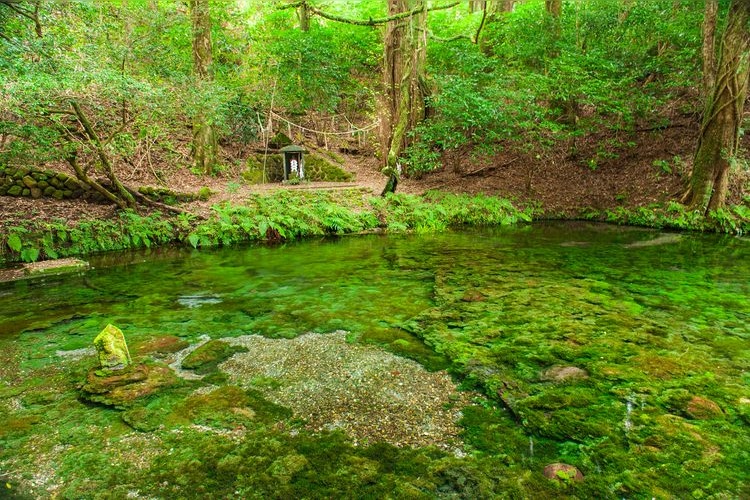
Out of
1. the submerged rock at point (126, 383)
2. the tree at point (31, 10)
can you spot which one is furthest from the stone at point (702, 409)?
the tree at point (31, 10)

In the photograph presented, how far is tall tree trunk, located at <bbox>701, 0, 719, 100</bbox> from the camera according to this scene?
33.5 ft

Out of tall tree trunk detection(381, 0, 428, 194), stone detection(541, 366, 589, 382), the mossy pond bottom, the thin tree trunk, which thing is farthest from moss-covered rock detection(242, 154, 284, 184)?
stone detection(541, 366, 589, 382)

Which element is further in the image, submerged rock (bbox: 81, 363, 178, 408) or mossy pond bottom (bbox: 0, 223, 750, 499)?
submerged rock (bbox: 81, 363, 178, 408)

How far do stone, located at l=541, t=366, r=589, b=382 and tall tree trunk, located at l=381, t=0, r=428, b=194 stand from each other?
948cm

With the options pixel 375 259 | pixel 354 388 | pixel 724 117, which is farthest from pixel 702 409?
pixel 724 117

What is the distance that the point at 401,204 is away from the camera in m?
11.9

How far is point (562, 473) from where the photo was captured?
230cm

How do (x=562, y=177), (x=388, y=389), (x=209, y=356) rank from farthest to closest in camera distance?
(x=562, y=177) → (x=209, y=356) → (x=388, y=389)

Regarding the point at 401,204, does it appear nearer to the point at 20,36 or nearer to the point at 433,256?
the point at 433,256

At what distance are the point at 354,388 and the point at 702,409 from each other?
2.33 m

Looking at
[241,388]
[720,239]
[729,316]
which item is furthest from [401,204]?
[241,388]

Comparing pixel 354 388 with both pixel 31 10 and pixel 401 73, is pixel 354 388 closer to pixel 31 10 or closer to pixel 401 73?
pixel 31 10

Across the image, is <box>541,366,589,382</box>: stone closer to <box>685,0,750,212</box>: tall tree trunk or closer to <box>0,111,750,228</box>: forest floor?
<box>0,111,750,228</box>: forest floor

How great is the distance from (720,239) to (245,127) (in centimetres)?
1365
